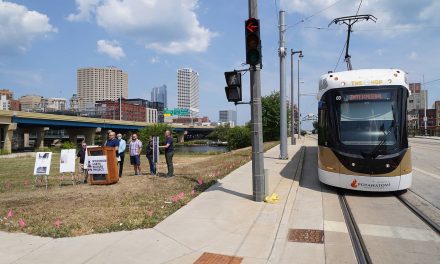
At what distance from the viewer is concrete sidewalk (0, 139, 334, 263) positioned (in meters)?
5.81

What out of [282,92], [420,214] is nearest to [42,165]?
[420,214]

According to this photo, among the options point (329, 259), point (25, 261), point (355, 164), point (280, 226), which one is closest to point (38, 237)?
point (25, 261)

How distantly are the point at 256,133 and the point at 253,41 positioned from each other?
2.13 m

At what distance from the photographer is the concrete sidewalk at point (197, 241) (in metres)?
5.81

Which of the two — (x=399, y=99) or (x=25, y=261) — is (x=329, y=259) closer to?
(x=25, y=261)

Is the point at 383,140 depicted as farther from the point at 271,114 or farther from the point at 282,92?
the point at 271,114

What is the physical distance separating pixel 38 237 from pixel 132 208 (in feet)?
7.51

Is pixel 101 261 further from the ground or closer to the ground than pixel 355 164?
closer to the ground

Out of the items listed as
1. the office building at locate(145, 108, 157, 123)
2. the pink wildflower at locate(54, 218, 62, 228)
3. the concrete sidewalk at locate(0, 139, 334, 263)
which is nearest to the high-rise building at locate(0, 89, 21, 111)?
the office building at locate(145, 108, 157, 123)

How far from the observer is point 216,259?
573 cm

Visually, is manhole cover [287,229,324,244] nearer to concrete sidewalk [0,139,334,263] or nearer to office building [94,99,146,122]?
concrete sidewalk [0,139,334,263]

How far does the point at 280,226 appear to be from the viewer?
7453 mm

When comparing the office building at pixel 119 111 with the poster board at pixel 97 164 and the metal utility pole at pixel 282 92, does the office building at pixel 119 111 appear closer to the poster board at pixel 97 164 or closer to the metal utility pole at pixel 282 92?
the metal utility pole at pixel 282 92

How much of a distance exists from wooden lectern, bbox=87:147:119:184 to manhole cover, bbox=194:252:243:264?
280 inches
